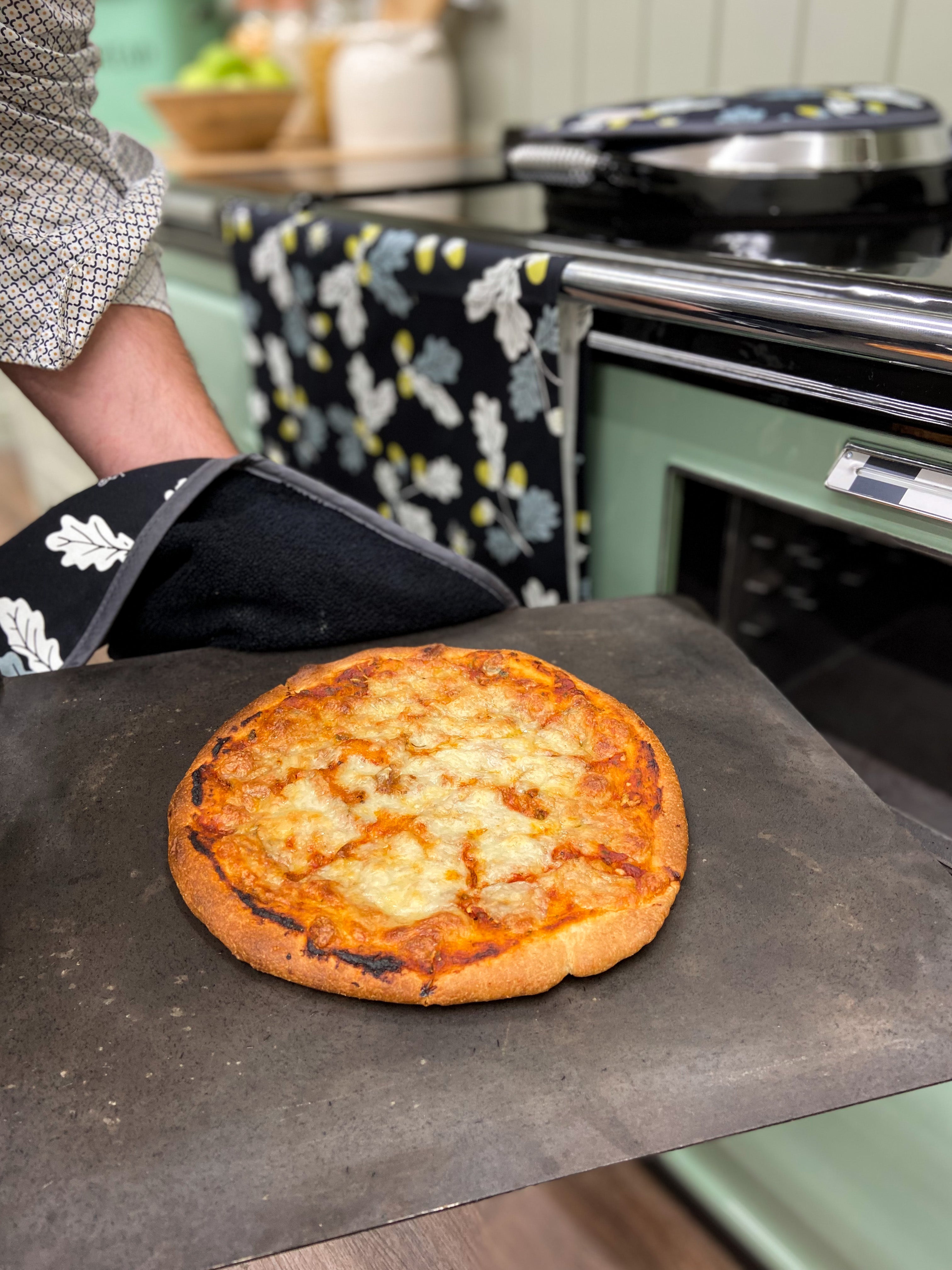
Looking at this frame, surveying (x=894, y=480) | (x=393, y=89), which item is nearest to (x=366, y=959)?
(x=894, y=480)

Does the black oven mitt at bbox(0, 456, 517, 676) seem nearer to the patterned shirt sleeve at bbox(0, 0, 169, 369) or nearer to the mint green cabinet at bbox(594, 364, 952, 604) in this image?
the patterned shirt sleeve at bbox(0, 0, 169, 369)

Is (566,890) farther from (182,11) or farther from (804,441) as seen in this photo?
(182,11)

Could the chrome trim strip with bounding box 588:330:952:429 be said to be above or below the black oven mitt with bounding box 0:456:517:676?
above

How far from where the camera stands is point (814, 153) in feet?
3.46

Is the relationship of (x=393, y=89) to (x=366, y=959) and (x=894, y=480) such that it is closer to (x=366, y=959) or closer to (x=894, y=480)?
(x=894, y=480)

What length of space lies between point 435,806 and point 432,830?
2 centimetres

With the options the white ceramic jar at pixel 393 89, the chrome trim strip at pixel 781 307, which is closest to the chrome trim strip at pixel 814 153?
the chrome trim strip at pixel 781 307

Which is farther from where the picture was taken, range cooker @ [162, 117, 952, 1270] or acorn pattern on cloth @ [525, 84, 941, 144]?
acorn pattern on cloth @ [525, 84, 941, 144]

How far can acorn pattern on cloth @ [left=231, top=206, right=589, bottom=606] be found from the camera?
1.07m

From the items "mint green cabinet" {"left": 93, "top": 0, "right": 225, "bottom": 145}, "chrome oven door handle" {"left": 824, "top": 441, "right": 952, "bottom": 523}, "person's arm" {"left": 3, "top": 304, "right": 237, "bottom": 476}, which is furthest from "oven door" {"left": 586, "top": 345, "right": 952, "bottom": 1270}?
"mint green cabinet" {"left": 93, "top": 0, "right": 225, "bottom": 145}

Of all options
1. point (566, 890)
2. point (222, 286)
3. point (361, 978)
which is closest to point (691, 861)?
point (566, 890)

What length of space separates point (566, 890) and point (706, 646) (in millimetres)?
318

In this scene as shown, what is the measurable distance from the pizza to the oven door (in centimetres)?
14

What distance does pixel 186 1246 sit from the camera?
1.37 ft
